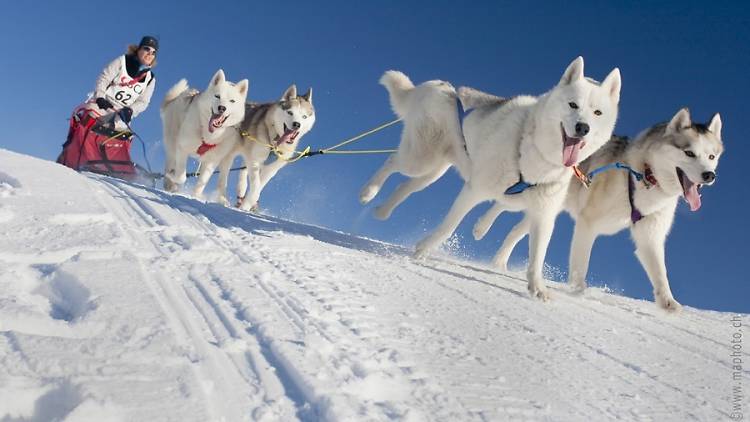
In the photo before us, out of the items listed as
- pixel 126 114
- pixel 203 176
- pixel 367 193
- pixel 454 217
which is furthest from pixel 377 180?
pixel 126 114

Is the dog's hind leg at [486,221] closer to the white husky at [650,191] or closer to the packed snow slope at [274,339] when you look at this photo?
the white husky at [650,191]

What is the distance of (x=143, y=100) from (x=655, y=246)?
6006 mm

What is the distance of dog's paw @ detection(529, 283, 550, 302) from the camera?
12.4 feet

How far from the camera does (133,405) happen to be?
1316mm

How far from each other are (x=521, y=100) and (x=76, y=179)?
3.48 metres

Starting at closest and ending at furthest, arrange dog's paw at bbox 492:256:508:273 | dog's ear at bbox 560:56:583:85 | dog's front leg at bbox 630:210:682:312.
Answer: dog's ear at bbox 560:56:583:85 → dog's front leg at bbox 630:210:682:312 → dog's paw at bbox 492:256:508:273

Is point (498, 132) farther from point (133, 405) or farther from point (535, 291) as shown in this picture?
point (133, 405)

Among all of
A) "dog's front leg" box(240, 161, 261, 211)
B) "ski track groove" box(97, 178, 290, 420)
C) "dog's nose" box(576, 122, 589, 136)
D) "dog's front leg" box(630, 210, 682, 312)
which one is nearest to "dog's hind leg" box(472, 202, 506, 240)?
"dog's front leg" box(630, 210, 682, 312)

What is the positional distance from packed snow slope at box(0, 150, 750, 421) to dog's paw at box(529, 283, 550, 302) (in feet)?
0.37

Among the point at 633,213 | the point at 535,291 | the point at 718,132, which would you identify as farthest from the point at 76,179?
the point at 718,132

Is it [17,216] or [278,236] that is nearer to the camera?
[17,216]

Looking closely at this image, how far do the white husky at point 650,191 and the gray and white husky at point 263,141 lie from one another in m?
3.74

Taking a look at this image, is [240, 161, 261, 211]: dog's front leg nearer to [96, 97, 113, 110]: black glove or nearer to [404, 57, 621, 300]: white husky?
[96, 97, 113, 110]: black glove

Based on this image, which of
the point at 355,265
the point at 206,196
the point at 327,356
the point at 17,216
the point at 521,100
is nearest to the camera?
the point at 327,356
